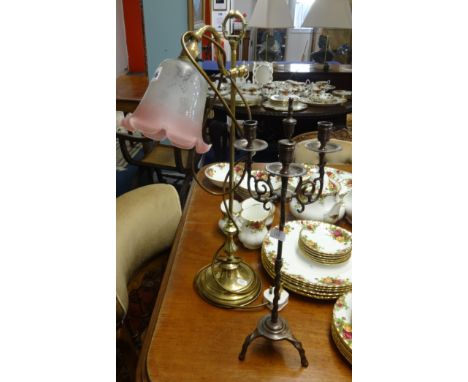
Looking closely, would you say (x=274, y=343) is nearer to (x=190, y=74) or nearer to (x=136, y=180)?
(x=190, y=74)

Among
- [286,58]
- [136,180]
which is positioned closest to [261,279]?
[136,180]

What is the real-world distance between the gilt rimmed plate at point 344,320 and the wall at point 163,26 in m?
2.51

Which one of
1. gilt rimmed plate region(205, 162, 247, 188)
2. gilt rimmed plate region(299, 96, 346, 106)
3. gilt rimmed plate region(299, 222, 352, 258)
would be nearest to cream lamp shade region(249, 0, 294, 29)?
gilt rimmed plate region(299, 96, 346, 106)

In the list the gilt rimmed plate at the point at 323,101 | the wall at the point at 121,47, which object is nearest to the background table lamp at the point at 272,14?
the gilt rimmed plate at the point at 323,101

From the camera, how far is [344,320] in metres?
0.65

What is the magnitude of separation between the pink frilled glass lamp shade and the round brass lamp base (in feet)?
1.11

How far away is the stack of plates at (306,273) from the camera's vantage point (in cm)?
73

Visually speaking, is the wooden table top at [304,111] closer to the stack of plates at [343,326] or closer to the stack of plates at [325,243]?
the stack of plates at [325,243]

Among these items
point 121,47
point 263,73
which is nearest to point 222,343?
point 263,73

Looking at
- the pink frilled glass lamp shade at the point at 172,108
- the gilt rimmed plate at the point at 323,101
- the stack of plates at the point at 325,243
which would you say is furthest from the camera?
the gilt rimmed plate at the point at 323,101

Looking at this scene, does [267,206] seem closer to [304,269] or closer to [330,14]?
[304,269]

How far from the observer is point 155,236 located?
1.06 metres

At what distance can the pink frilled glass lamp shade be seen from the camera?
1.69 ft

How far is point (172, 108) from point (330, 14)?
8.76 ft
